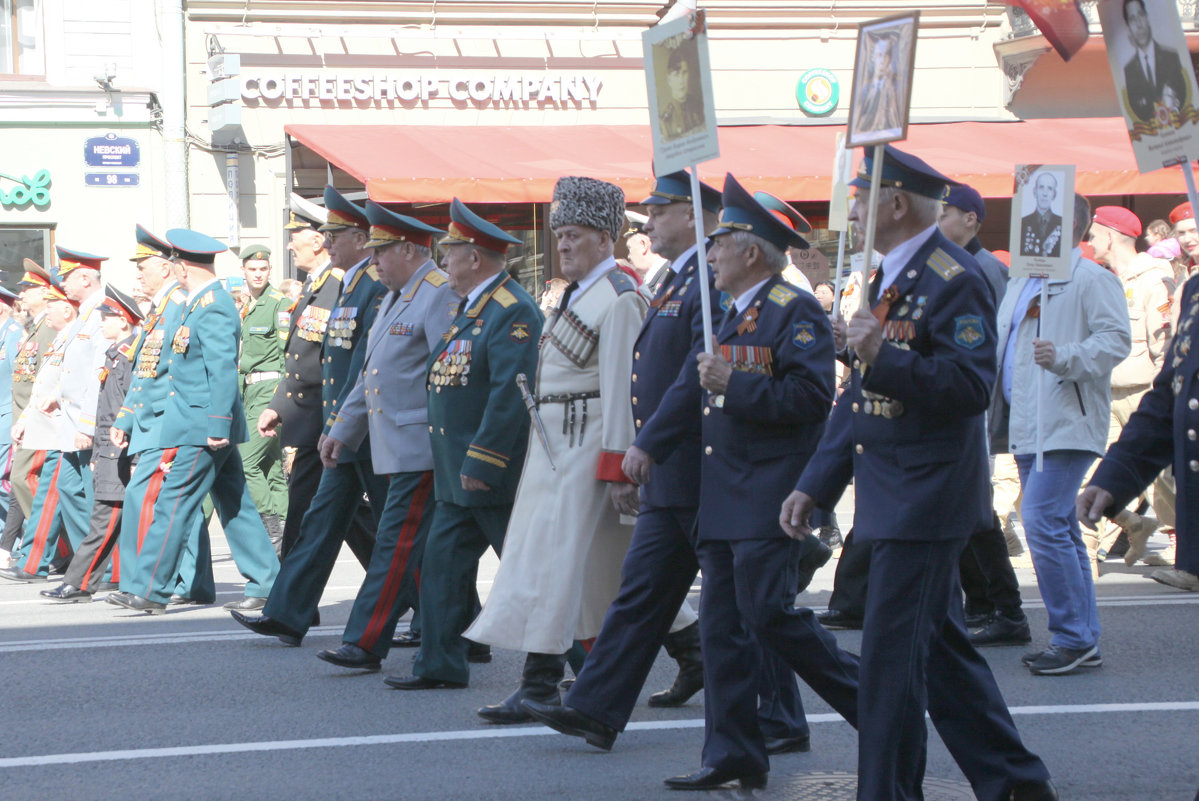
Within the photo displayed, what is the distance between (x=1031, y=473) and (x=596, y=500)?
2074mm

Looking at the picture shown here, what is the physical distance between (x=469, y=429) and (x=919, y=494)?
272cm

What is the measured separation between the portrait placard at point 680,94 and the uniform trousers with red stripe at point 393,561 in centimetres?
224

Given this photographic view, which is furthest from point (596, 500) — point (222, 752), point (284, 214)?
point (284, 214)

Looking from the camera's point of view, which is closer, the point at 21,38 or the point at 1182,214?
the point at 1182,214

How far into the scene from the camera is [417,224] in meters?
7.13

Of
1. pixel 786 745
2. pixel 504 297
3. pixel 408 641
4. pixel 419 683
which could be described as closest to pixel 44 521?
pixel 408 641

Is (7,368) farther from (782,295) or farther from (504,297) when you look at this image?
(782,295)

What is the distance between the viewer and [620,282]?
5.77 m

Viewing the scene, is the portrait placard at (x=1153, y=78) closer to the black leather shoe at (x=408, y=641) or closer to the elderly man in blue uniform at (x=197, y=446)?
the black leather shoe at (x=408, y=641)

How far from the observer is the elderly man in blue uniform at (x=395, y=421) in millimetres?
6758

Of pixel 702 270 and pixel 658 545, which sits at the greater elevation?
pixel 702 270

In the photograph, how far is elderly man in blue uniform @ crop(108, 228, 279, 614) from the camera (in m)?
8.41

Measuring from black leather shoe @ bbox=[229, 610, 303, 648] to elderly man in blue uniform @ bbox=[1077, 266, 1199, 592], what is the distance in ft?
13.6

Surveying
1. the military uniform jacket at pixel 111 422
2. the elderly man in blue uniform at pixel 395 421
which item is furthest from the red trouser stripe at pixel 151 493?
the elderly man in blue uniform at pixel 395 421
